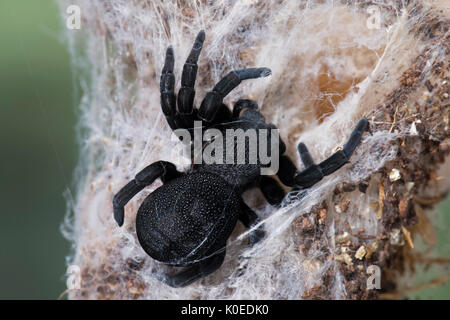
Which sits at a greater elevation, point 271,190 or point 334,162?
point 334,162

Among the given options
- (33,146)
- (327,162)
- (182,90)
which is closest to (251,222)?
(327,162)

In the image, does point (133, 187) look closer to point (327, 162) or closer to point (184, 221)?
point (184, 221)

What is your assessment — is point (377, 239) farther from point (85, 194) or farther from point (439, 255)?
point (85, 194)

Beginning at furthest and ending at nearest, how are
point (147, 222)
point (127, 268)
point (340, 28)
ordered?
point (127, 268)
point (340, 28)
point (147, 222)

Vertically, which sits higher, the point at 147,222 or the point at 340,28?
the point at 340,28

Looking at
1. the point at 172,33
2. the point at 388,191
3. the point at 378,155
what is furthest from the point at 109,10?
the point at 388,191

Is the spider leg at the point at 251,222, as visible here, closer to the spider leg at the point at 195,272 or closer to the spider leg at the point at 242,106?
the spider leg at the point at 195,272
